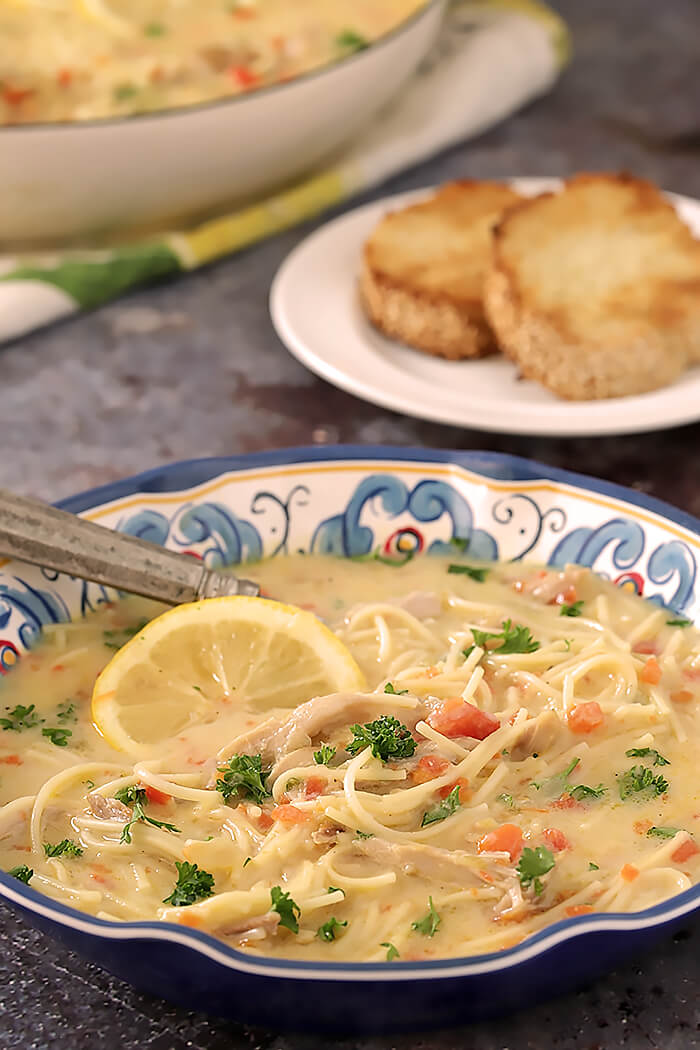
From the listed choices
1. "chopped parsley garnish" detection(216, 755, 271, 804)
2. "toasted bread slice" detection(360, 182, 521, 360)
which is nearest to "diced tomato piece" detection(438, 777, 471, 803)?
"chopped parsley garnish" detection(216, 755, 271, 804)

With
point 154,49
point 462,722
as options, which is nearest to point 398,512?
point 462,722

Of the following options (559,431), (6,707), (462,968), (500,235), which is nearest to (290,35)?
(500,235)

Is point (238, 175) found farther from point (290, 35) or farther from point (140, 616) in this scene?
point (140, 616)

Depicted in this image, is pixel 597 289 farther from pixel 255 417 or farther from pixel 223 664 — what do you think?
pixel 223 664

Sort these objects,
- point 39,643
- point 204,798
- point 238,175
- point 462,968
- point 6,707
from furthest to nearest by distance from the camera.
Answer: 1. point 238,175
2. point 39,643
3. point 6,707
4. point 204,798
5. point 462,968

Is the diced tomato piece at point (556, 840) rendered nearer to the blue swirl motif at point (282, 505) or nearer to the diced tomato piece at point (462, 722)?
the diced tomato piece at point (462, 722)

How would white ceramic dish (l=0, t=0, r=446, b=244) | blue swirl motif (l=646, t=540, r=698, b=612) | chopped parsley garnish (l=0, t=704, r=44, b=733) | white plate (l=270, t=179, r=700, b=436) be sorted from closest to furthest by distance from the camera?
chopped parsley garnish (l=0, t=704, r=44, b=733) → blue swirl motif (l=646, t=540, r=698, b=612) → white plate (l=270, t=179, r=700, b=436) → white ceramic dish (l=0, t=0, r=446, b=244)

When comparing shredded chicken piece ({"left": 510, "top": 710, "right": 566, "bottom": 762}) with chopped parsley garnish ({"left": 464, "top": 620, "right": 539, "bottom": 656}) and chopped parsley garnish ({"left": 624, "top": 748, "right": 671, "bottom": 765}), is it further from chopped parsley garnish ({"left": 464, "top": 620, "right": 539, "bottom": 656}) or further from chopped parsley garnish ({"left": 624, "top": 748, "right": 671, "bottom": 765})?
chopped parsley garnish ({"left": 464, "top": 620, "right": 539, "bottom": 656})
